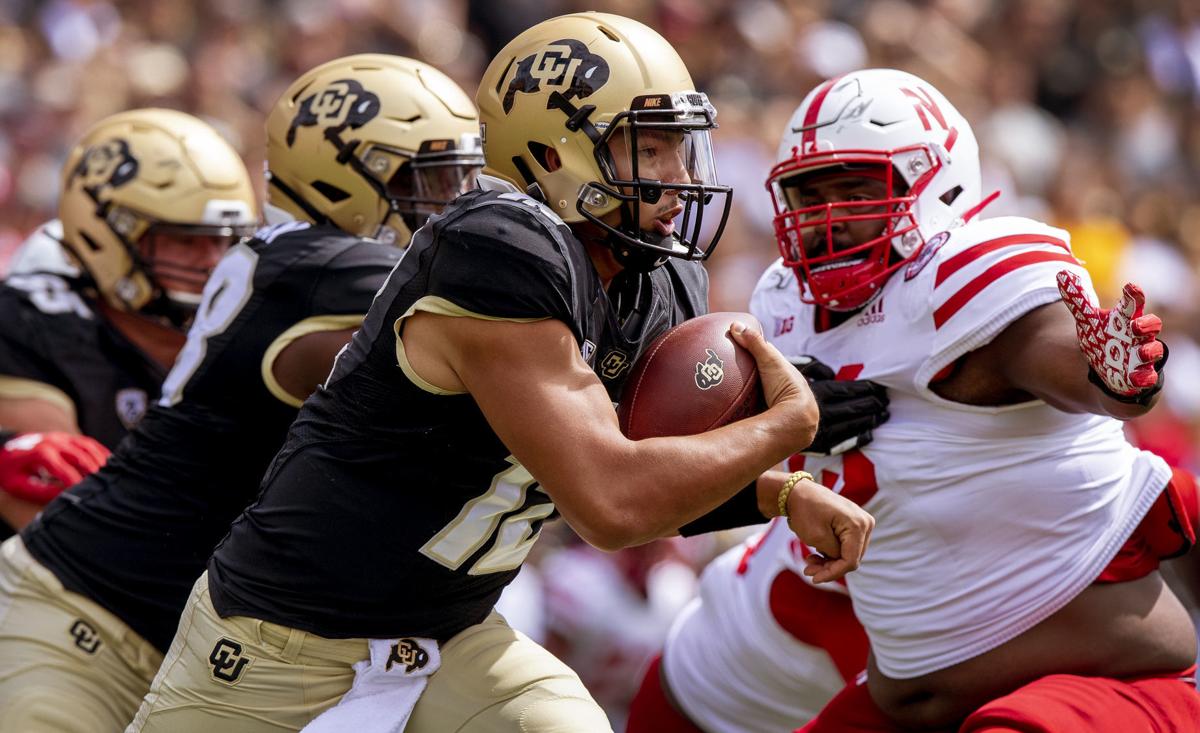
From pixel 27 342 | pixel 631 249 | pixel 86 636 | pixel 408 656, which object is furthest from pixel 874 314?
pixel 27 342

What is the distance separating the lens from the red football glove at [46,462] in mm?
4086

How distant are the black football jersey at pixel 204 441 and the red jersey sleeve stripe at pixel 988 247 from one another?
1208 millimetres

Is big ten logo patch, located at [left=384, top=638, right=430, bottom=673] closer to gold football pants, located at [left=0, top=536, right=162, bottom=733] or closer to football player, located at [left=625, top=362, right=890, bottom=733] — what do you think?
gold football pants, located at [left=0, top=536, right=162, bottom=733]

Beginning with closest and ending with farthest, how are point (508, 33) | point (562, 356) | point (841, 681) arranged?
point (562, 356) → point (841, 681) → point (508, 33)

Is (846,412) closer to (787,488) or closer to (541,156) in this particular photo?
(787,488)

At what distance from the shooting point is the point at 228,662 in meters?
2.89

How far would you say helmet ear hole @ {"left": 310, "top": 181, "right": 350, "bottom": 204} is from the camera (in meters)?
3.98

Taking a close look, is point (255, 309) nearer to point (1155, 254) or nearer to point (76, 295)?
point (76, 295)

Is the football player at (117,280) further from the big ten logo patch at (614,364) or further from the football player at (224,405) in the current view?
the big ten logo patch at (614,364)

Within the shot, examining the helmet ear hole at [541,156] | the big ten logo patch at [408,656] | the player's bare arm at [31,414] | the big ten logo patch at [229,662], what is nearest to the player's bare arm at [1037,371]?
the helmet ear hole at [541,156]

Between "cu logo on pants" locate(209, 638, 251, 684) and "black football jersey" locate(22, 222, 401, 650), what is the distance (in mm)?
715

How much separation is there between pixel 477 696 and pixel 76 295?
2.22 metres

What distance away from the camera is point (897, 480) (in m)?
3.41

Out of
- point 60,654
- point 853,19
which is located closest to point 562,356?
point 60,654
